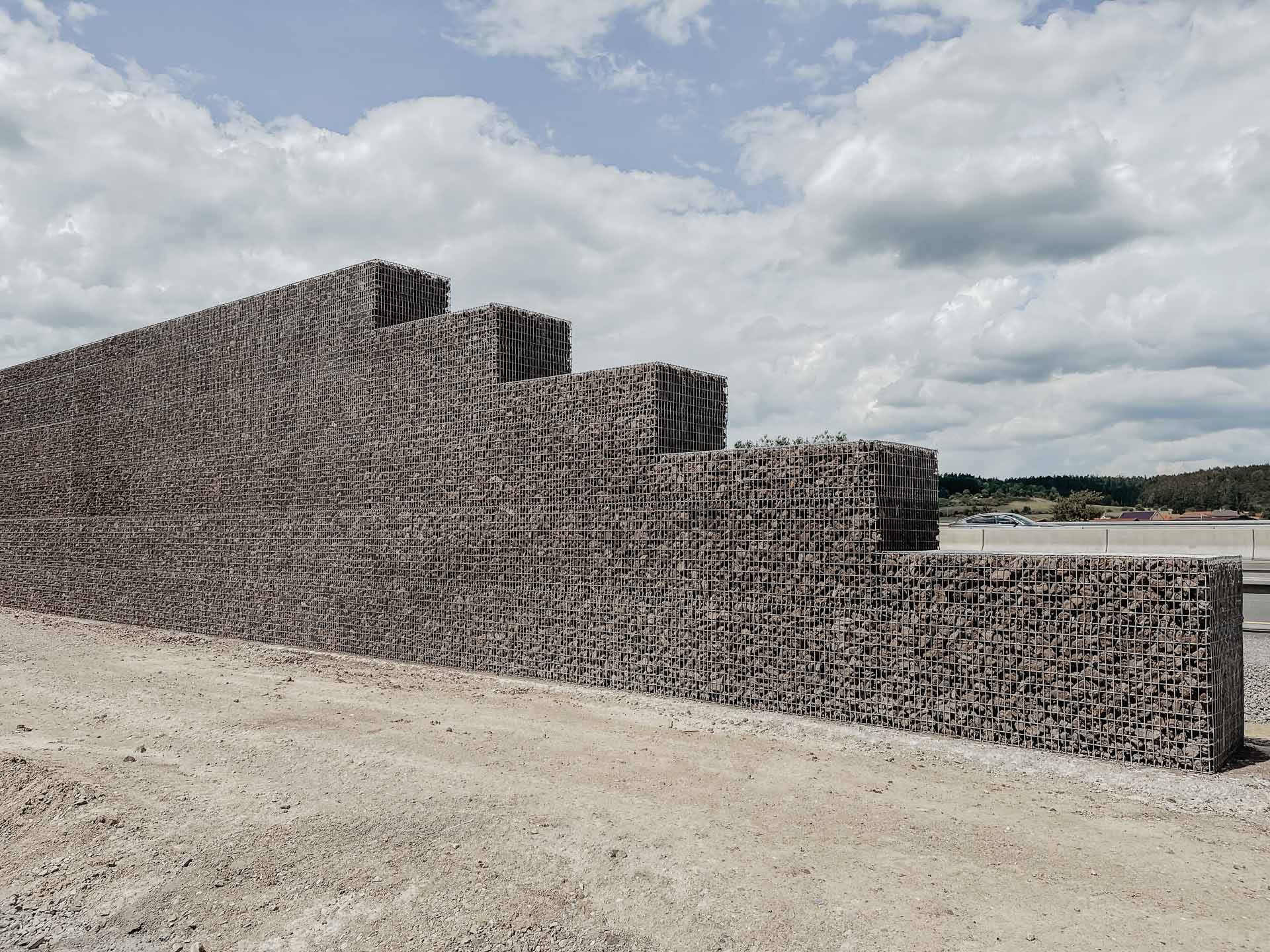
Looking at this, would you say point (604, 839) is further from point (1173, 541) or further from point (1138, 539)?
point (1138, 539)

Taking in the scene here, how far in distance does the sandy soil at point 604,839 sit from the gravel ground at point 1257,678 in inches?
125

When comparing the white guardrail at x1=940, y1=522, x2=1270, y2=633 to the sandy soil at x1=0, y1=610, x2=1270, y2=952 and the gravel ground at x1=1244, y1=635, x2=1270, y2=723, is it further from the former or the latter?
the sandy soil at x1=0, y1=610, x2=1270, y2=952

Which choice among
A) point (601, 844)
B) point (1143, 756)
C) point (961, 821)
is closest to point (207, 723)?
point (601, 844)

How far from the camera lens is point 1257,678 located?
11.6m

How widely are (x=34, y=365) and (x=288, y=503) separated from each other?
38.3 feet

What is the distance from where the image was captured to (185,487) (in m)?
17.2

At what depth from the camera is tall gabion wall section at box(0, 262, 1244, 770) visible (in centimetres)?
777

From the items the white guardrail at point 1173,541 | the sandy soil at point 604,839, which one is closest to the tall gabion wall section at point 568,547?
the sandy soil at point 604,839

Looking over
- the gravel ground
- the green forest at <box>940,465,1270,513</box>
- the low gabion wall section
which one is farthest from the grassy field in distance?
the low gabion wall section

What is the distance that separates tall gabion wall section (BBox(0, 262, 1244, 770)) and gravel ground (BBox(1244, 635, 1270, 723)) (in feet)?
10.2

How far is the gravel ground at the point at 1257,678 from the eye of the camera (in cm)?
Result: 1036

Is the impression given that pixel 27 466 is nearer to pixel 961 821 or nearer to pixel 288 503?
pixel 288 503

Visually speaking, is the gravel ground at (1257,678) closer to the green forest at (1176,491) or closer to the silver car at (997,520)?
the silver car at (997,520)

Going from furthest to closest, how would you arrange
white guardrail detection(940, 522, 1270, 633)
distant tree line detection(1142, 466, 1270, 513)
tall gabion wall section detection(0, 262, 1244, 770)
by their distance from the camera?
distant tree line detection(1142, 466, 1270, 513)
white guardrail detection(940, 522, 1270, 633)
tall gabion wall section detection(0, 262, 1244, 770)
